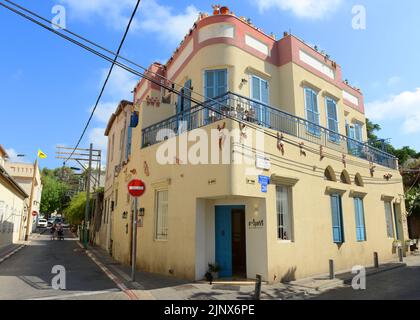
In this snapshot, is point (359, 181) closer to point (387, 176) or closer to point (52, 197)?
point (387, 176)

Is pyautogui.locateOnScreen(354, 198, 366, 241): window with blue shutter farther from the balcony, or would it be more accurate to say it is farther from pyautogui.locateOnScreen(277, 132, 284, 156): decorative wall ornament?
pyautogui.locateOnScreen(277, 132, 284, 156): decorative wall ornament

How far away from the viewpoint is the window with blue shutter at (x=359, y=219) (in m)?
Answer: 13.9

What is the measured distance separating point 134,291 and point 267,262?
390cm

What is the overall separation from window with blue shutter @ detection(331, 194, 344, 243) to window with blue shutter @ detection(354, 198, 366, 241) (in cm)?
148

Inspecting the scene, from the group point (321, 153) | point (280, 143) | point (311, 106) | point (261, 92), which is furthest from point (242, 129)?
point (311, 106)

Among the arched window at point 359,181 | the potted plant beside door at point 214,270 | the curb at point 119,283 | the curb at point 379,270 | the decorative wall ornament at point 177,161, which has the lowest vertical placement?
the curb at point 379,270

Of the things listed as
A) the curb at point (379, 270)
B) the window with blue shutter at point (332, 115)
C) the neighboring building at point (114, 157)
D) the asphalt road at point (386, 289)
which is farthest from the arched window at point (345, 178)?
the neighboring building at point (114, 157)

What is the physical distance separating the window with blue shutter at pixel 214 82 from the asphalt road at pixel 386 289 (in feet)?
25.9

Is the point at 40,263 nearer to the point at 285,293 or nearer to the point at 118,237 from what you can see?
the point at 118,237

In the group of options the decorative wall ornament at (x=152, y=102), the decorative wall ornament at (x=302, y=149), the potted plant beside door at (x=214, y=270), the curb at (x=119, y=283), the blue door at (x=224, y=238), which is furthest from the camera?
the decorative wall ornament at (x=152, y=102)

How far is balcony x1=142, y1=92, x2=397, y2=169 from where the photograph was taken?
408 inches

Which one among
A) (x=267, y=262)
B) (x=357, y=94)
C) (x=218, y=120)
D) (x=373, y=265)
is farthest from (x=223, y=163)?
(x=357, y=94)

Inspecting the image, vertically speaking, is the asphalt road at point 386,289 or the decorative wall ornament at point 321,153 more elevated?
the decorative wall ornament at point 321,153

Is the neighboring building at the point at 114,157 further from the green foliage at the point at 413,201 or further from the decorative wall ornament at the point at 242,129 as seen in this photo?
the green foliage at the point at 413,201
